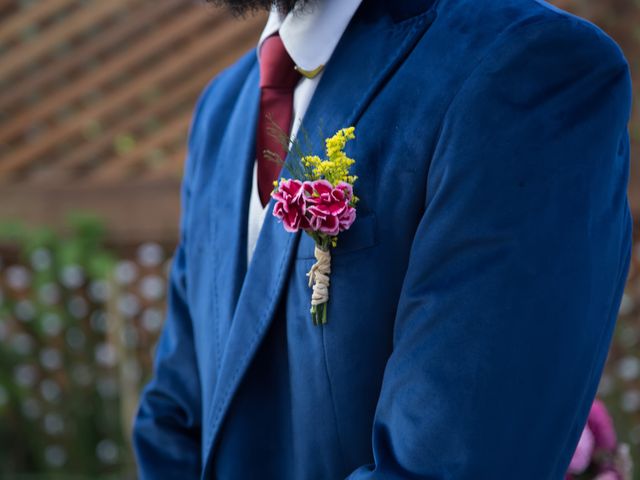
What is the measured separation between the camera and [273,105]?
1549mm

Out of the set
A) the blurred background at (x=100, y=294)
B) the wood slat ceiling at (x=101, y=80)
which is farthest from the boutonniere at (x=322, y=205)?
the wood slat ceiling at (x=101, y=80)

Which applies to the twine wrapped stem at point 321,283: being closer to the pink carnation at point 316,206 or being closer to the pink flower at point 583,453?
the pink carnation at point 316,206

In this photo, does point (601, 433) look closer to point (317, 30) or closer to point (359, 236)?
point (359, 236)

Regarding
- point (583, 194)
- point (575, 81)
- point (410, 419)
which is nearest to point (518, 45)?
point (575, 81)

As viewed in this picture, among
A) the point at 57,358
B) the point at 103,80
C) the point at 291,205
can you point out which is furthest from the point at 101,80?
the point at 291,205

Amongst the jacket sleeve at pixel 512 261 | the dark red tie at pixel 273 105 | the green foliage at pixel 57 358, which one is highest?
the dark red tie at pixel 273 105

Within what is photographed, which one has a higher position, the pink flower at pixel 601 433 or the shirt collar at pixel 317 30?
the shirt collar at pixel 317 30

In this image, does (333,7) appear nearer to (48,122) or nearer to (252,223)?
(252,223)

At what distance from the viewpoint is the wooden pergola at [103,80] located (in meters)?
4.37

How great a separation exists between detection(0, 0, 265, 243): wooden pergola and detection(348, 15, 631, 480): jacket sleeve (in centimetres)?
315

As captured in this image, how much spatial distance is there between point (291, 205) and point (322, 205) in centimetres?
5

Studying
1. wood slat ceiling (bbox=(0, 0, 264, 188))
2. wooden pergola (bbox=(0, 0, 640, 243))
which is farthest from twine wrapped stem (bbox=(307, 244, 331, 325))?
wood slat ceiling (bbox=(0, 0, 264, 188))

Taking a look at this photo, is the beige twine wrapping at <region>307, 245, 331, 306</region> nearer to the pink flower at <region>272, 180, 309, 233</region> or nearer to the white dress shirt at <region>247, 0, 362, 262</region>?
the pink flower at <region>272, 180, 309, 233</region>

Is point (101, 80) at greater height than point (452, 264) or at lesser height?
lesser
